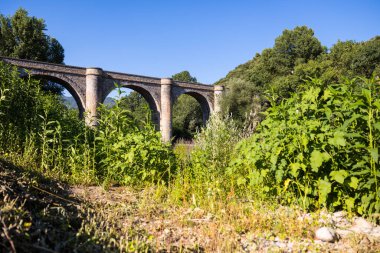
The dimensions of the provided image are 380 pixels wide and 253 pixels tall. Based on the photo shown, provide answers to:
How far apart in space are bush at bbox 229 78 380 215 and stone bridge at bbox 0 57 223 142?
615 inches

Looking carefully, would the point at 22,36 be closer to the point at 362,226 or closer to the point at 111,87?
the point at 111,87

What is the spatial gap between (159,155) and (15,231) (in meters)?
2.44

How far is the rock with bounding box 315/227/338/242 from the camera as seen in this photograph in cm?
224

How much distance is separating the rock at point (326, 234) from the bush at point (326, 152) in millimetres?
355

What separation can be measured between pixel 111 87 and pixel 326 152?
21.4m

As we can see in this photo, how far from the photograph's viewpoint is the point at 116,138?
428 centimetres

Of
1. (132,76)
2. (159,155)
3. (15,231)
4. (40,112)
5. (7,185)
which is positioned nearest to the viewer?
(15,231)

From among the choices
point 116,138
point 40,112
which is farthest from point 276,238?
point 40,112

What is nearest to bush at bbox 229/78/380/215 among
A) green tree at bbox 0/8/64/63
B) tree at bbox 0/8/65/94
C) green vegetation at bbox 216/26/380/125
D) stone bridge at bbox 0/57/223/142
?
stone bridge at bbox 0/57/223/142

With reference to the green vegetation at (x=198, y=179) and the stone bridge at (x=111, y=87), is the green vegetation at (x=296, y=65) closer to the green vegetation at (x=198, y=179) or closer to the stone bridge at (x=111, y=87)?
the stone bridge at (x=111, y=87)

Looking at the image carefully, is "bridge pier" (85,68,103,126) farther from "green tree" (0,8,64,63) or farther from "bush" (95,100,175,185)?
"bush" (95,100,175,185)

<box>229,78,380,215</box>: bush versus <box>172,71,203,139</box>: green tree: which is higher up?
<box>172,71,203,139</box>: green tree

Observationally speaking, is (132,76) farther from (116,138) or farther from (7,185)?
(7,185)

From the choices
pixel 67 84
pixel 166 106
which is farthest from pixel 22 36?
pixel 166 106
